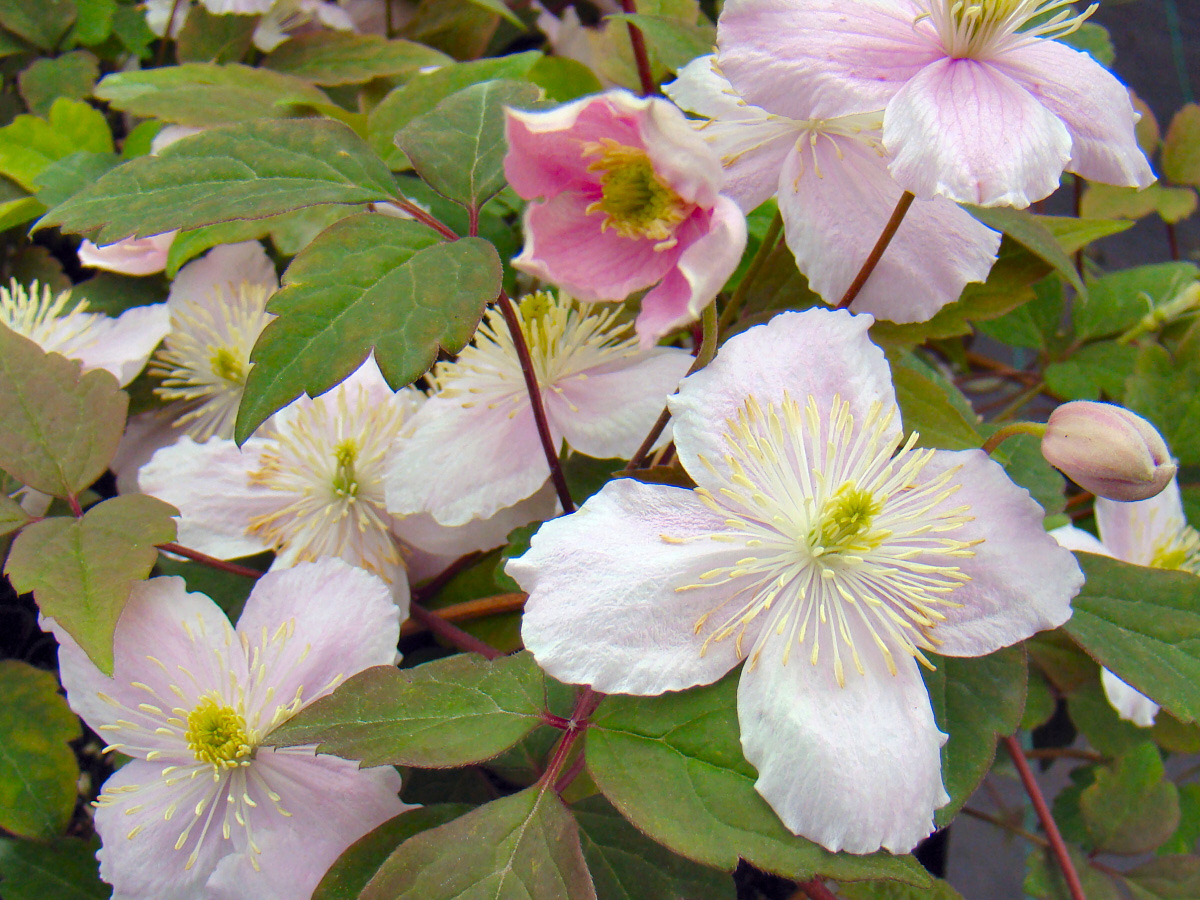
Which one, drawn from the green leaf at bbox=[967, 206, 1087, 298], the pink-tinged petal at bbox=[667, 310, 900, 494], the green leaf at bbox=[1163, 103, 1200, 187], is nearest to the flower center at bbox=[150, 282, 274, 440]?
the pink-tinged petal at bbox=[667, 310, 900, 494]

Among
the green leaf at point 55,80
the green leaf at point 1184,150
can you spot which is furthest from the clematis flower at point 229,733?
the green leaf at point 1184,150

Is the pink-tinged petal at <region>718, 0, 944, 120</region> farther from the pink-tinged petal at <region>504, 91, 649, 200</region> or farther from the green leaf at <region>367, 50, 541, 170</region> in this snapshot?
the green leaf at <region>367, 50, 541, 170</region>

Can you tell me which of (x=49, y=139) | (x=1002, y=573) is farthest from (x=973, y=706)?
(x=49, y=139)

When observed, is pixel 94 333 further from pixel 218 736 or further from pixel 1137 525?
pixel 1137 525

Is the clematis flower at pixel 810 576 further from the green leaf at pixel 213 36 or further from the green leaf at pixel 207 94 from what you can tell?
the green leaf at pixel 213 36

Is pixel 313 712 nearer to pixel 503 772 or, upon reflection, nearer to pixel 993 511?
pixel 503 772

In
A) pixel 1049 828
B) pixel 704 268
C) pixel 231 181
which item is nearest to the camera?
pixel 704 268
